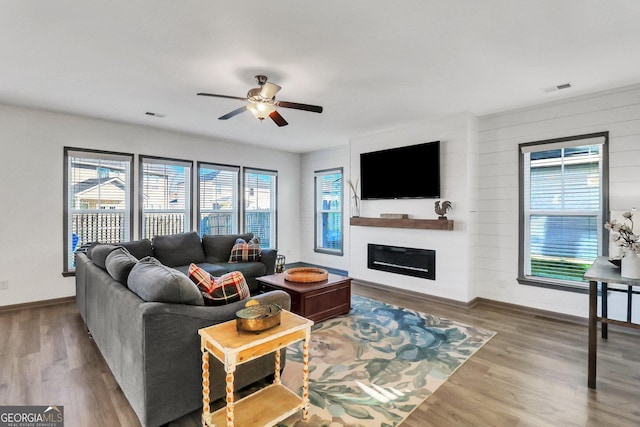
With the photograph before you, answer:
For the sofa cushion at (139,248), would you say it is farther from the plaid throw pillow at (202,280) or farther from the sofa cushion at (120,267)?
the plaid throw pillow at (202,280)

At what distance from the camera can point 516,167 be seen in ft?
13.4

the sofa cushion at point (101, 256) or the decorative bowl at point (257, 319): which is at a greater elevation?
the sofa cushion at point (101, 256)

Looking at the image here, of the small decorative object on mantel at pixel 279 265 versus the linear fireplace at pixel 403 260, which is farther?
the small decorative object on mantel at pixel 279 265

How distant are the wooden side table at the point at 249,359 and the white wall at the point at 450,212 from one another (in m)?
3.05

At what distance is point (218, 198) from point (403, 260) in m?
3.57

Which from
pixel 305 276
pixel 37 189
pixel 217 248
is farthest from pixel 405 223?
pixel 37 189

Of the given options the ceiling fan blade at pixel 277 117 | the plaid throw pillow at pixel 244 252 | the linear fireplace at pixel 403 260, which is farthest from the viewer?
the plaid throw pillow at pixel 244 252

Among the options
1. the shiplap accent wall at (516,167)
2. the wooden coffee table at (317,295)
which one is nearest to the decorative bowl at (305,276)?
the wooden coffee table at (317,295)

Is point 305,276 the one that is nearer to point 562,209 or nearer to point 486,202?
point 486,202

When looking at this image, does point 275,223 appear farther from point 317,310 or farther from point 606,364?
point 606,364

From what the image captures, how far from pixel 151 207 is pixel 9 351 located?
2.66 metres

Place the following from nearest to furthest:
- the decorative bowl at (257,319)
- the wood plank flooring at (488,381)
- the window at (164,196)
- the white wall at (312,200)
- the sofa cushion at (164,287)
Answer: the decorative bowl at (257,319), the sofa cushion at (164,287), the wood plank flooring at (488,381), the window at (164,196), the white wall at (312,200)

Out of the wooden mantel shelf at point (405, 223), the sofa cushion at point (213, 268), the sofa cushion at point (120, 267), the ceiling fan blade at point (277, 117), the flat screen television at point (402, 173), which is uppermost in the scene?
the ceiling fan blade at point (277, 117)

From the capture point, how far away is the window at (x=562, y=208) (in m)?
3.56
